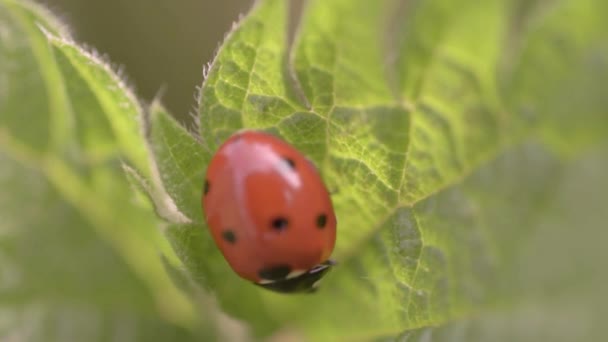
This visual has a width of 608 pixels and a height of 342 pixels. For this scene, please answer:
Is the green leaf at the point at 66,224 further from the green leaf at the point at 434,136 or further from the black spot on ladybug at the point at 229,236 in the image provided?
the green leaf at the point at 434,136

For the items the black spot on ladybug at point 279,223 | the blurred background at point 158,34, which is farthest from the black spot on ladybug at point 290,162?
the blurred background at point 158,34

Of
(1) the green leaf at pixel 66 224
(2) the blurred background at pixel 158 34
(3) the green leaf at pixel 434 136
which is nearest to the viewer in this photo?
(3) the green leaf at pixel 434 136

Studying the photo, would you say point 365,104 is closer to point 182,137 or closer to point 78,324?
point 182,137

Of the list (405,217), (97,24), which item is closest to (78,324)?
(405,217)

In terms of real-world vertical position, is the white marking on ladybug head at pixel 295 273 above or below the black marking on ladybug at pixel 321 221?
below

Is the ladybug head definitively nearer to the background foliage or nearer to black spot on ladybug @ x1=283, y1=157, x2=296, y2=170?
the background foliage

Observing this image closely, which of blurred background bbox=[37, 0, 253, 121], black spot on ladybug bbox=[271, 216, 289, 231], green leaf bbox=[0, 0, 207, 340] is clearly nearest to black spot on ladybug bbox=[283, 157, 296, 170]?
black spot on ladybug bbox=[271, 216, 289, 231]

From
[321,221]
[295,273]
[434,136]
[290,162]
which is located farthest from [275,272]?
[434,136]
